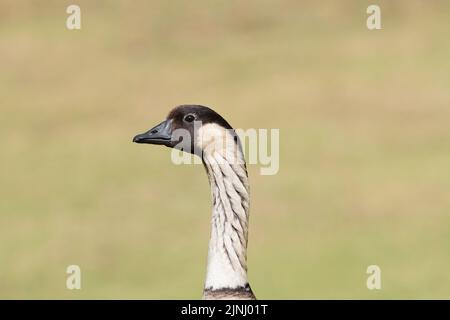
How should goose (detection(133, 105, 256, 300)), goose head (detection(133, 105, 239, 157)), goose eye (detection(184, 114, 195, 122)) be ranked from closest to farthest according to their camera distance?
1. goose (detection(133, 105, 256, 300))
2. goose head (detection(133, 105, 239, 157))
3. goose eye (detection(184, 114, 195, 122))

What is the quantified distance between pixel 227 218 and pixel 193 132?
77 centimetres

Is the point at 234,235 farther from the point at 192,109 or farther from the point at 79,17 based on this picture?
the point at 79,17

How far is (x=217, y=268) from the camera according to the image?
11.8m

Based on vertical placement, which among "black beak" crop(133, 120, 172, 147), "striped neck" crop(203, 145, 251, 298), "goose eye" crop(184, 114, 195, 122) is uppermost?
"goose eye" crop(184, 114, 195, 122)

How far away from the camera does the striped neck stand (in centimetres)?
1173

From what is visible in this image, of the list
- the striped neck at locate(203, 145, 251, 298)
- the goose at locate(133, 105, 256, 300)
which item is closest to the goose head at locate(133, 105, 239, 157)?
the goose at locate(133, 105, 256, 300)

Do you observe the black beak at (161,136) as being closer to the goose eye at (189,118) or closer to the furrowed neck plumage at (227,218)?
the goose eye at (189,118)

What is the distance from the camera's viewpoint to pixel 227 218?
11859 millimetres

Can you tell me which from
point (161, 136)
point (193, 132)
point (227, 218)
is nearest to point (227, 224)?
point (227, 218)

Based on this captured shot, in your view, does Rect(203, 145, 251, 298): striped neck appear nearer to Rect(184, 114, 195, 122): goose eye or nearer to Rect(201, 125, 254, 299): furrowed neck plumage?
Rect(201, 125, 254, 299): furrowed neck plumage

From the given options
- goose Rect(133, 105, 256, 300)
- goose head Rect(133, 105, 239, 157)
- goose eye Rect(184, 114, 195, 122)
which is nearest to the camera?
goose Rect(133, 105, 256, 300)

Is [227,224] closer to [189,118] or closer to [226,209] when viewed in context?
[226,209]

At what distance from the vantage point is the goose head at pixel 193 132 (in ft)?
38.8

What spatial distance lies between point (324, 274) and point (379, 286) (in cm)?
157
